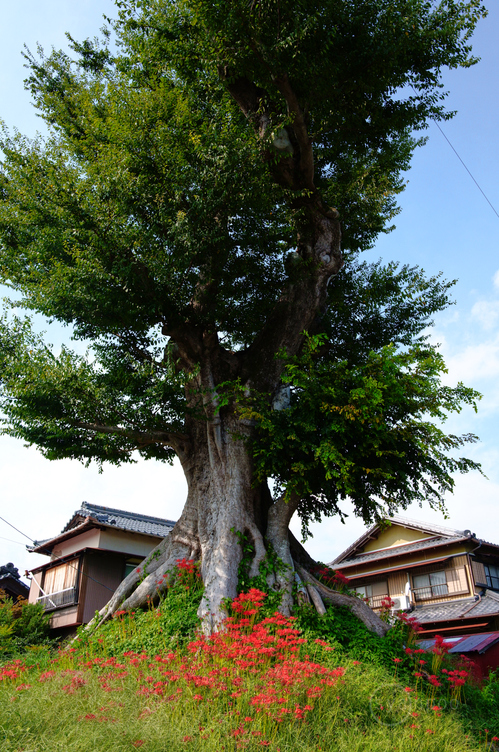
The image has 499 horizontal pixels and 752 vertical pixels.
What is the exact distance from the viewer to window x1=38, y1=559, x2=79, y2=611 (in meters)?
18.2

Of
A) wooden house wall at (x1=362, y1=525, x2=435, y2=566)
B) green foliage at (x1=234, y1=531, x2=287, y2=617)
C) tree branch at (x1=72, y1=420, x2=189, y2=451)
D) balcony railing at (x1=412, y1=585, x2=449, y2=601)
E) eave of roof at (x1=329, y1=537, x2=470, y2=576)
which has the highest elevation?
wooden house wall at (x1=362, y1=525, x2=435, y2=566)

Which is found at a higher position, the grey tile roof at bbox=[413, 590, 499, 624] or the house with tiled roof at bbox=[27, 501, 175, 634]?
the house with tiled roof at bbox=[27, 501, 175, 634]

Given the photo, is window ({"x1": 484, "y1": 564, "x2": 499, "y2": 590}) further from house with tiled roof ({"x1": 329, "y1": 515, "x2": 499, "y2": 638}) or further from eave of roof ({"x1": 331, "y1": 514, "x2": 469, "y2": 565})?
eave of roof ({"x1": 331, "y1": 514, "x2": 469, "y2": 565})

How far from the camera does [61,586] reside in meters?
19.2

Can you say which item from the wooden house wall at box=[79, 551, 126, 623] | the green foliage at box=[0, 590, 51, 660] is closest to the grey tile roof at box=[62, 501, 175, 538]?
the wooden house wall at box=[79, 551, 126, 623]

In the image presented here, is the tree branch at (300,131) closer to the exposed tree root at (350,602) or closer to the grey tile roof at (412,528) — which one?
the exposed tree root at (350,602)

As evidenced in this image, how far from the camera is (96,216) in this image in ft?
28.1

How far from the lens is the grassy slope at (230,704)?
4344 millimetres

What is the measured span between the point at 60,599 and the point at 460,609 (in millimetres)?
13593

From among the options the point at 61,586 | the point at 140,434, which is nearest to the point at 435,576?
the point at 61,586

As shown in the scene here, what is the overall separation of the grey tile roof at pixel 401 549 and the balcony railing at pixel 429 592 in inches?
54.6

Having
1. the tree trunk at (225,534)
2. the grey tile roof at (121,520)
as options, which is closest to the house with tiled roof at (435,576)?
the grey tile roof at (121,520)

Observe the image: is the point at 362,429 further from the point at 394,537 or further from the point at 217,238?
the point at 394,537

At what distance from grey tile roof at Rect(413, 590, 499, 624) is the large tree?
924 centimetres
